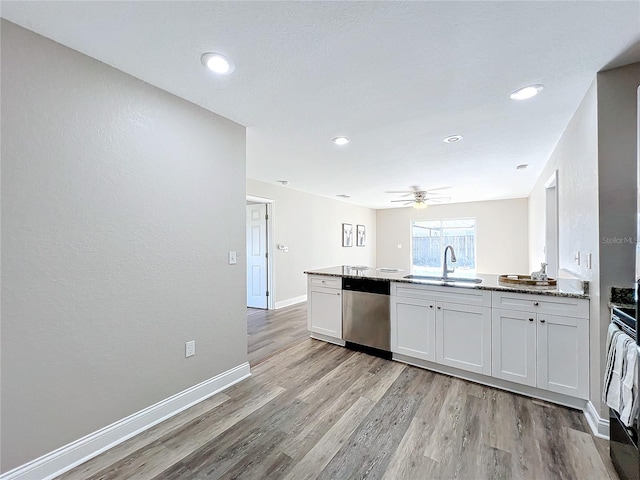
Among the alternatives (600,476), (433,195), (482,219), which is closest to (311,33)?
(600,476)

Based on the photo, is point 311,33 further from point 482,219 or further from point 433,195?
point 482,219

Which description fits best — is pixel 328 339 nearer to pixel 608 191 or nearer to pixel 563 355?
pixel 563 355

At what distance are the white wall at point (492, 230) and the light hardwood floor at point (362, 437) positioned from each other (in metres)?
5.86

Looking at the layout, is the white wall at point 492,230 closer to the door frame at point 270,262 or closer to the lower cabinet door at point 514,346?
the door frame at point 270,262

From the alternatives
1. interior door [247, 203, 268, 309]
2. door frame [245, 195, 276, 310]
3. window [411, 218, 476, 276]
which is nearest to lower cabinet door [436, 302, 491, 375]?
door frame [245, 195, 276, 310]

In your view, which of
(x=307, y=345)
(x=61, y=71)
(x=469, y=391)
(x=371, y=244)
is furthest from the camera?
(x=371, y=244)

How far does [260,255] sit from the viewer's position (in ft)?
18.0

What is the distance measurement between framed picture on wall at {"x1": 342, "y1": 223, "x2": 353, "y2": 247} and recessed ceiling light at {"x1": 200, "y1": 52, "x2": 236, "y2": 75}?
5887 mm

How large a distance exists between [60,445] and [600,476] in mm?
3018

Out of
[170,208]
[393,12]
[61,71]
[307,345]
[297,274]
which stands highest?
[393,12]

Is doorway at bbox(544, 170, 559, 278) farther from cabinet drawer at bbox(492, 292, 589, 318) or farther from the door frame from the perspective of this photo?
the door frame

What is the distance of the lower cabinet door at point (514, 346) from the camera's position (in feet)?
7.48

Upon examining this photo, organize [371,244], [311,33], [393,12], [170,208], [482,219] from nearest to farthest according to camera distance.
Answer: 1. [393,12]
2. [311,33]
3. [170,208]
4. [482,219]
5. [371,244]

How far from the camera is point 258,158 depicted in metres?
3.71
